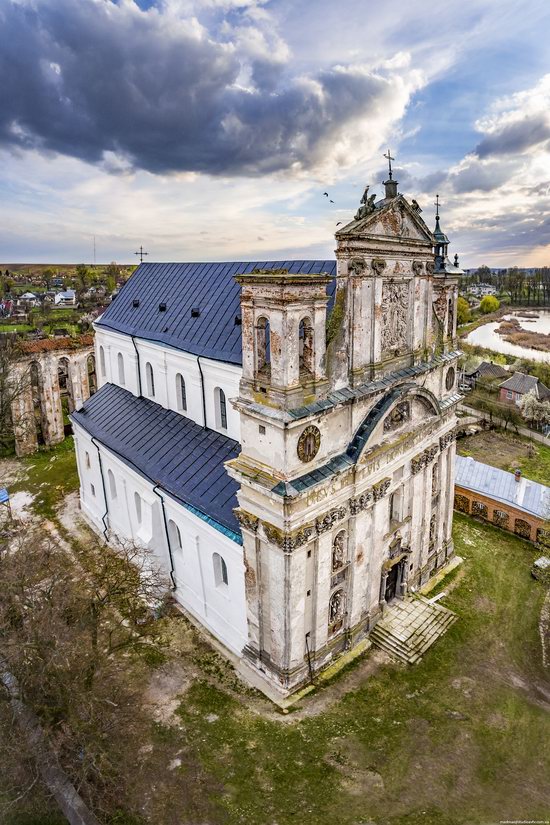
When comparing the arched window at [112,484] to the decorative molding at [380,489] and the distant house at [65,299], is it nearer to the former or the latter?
the decorative molding at [380,489]

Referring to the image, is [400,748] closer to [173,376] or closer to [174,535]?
[174,535]

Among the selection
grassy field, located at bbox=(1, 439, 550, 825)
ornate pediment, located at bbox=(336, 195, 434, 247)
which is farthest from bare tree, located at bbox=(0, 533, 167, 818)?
ornate pediment, located at bbox=(336, 195, 434, 247)

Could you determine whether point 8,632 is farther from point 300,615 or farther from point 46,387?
point 46,387

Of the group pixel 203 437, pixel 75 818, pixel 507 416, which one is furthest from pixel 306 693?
pixel 507 416

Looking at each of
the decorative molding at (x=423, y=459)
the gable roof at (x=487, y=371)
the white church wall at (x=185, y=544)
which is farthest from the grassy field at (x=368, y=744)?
the gable roof at (x=487, y=371)

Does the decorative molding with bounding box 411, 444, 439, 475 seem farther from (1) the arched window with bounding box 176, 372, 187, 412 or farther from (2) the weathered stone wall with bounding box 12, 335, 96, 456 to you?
(2) the weathered stone wall with bounding box 12, 335, 96, 456

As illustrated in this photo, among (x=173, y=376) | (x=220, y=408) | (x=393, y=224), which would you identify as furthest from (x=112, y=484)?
(x=393, y=224)
